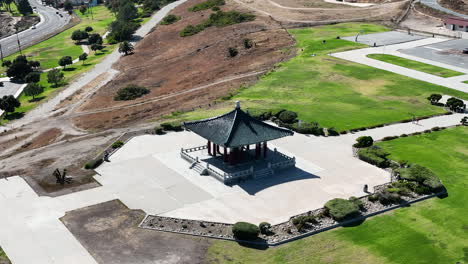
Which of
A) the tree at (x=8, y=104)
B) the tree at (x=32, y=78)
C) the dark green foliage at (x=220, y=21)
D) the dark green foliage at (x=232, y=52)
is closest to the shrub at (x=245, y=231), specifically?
the tree at (x=8, y=104)

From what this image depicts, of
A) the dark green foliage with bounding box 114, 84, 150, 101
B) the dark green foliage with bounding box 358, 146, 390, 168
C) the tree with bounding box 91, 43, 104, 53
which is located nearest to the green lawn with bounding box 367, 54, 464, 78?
the dark green foliage with bounding box 358, 146, 390, 168

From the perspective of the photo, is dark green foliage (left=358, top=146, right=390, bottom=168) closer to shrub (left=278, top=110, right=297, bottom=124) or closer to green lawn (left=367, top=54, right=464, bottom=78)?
shrub (left=278, top=110, right=297, bottom=124)

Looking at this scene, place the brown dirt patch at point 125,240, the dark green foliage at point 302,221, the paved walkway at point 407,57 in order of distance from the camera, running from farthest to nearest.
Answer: the paved walkway at point 407,57 → the dark green foliage at point 302,221 → the brown dirt patch at point 125,240

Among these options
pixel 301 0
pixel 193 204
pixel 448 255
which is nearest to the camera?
pixel 448 255

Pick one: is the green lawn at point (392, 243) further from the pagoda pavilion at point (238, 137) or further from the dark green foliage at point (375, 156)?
the pagoda pavilion at point (238, 137)

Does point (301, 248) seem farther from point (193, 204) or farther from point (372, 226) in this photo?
point (193, 204)

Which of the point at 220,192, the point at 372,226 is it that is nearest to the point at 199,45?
the point at 220,192

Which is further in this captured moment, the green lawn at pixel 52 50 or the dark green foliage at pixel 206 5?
the dark green foliage at pixel 206 5
